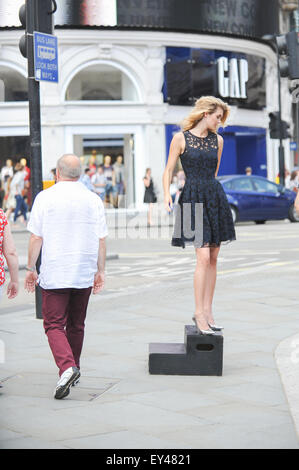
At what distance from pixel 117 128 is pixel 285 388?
1059 inches

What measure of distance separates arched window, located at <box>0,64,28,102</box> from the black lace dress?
2587 cm

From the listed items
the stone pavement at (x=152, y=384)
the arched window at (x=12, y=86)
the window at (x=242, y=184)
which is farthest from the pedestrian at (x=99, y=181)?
the stone pavement at (x=152, y=384)

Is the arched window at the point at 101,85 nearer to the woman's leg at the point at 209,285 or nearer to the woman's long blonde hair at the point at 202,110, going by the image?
the woman's long blonde hair at the point at 202,110

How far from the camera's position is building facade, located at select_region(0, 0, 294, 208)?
31.5 meters

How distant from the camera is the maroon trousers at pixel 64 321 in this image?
586 centimetres

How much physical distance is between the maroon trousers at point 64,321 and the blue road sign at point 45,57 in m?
3.50

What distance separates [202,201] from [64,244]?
1.19 meters

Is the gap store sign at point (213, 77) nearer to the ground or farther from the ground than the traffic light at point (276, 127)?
farther from the ground

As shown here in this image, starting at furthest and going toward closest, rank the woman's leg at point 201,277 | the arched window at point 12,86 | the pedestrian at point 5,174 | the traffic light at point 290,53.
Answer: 1. the arched window at point 12,86
2. the pedestrian at point 5,174
3. the traffic light at point 290,53
4. the woman's leg at point 201,277

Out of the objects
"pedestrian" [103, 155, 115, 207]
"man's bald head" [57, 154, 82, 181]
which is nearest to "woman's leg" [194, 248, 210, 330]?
"man's bald head" [57, 154, 82, 181]

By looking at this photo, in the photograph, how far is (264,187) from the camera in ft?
83.6

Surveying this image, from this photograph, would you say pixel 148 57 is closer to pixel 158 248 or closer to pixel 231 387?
pixel 158 248

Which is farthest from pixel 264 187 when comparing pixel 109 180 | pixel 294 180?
pixel 109 180
